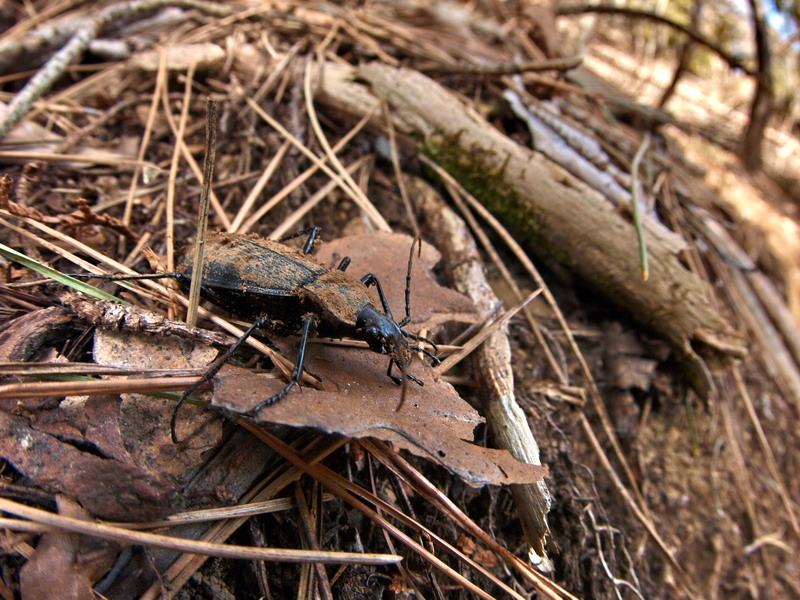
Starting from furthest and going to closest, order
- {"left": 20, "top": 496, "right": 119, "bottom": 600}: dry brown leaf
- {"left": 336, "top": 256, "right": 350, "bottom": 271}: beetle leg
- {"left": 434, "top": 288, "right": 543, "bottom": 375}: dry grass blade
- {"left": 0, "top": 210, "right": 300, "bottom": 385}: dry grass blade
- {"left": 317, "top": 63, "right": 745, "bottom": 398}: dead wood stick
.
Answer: {"left": 317, "top": 63, "right": 745, "bottom": 398}: dead wood stick < {"left": 336, "top": 256, "right": 350, "bottom": 271}: beetle leg < {"left": 434, "top": 288, "right": 543, "bottom": 375}: dry grass blade < {"left": 0, "top": 210, "right": 300, "bottom": 385}: dry grass blade < {"left": 20, "top": 496, "right": 119, "bottom": 600}: dry brown leaf

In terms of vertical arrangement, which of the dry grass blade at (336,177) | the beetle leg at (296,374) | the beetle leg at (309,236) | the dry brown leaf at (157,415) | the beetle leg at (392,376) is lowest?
the dry brown leaf at (157,415)

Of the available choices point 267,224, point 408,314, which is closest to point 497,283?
point 408,314

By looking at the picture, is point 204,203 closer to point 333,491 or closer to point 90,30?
point 333,491

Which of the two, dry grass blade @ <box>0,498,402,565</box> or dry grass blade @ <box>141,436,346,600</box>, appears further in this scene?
dry grass blade @ <box>141,436,346,600</box>

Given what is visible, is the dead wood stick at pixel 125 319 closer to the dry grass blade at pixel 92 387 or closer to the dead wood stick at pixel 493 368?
the dry grass blade at pixel 92 387

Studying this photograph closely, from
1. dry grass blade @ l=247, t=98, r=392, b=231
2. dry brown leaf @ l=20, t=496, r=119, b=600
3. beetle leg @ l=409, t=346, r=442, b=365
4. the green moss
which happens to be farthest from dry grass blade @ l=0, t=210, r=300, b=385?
the green moss

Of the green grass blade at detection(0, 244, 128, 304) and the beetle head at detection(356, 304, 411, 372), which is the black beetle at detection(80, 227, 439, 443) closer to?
the beetle head at detection(356, 304, 411, 372)

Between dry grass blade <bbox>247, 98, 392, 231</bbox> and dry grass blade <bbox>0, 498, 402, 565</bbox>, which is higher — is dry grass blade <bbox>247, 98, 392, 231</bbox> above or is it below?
above

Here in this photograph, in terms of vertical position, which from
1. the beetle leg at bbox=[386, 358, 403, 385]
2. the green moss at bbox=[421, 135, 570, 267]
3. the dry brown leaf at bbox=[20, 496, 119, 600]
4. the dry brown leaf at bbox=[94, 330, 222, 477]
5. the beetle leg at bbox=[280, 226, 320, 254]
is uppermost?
the green moss at bbox=[421, 135, 570, 267]

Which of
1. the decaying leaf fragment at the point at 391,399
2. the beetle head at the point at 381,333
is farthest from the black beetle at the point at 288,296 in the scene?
the decaying leaf fragment at the point at 391,399

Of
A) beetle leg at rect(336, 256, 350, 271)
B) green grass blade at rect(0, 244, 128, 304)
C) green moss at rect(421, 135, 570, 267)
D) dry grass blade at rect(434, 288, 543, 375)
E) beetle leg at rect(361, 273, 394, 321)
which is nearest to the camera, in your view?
green grass blade at rect(0, 244, 128, 304)
